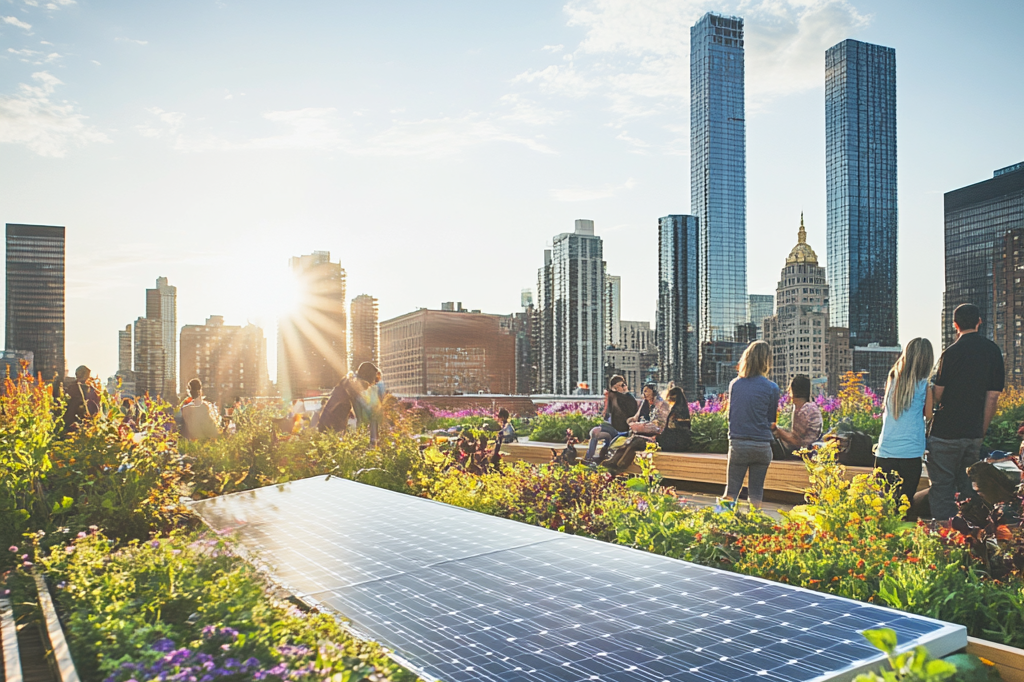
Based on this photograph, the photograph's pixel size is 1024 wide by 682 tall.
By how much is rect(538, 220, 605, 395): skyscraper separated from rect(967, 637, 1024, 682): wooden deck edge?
480 ft

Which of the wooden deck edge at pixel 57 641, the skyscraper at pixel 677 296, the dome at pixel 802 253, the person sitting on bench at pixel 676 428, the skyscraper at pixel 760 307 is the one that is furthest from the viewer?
the skyscraper at pixel 760 307

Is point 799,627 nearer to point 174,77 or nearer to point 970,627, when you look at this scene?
point 970,627

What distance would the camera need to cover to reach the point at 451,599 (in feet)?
8.89

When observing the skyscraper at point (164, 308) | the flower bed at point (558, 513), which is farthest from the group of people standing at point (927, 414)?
the skyscraper at point (164, 308)

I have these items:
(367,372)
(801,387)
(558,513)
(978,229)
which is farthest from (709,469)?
(978,229)

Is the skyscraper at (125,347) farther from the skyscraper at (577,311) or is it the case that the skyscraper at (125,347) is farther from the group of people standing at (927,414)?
the group of people standing at (927,414)

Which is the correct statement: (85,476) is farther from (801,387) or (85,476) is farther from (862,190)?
(862,190)

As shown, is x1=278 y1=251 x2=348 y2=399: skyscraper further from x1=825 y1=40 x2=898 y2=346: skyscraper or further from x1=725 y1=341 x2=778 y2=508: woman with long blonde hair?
x1=725 y1=341 x2=778 y2=508: woman with long blonde hair

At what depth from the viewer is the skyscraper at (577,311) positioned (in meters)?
151

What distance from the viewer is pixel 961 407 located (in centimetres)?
520

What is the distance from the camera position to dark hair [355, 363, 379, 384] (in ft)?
30.0

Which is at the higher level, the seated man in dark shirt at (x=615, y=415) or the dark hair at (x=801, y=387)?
the dark hair at (x=801, y=387)

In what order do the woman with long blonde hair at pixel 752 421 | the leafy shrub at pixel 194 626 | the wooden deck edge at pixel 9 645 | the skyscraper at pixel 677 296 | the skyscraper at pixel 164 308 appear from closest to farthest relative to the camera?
the leafy shrub at pixel 194 626 → the wooden deck edge at pixel 9 645 → the woman with long blonde hair at pixel 752 421 → the skyscraper at pixel 164 308 → the skyscraper at pixel 677 296

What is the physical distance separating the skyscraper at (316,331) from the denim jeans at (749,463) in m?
119
